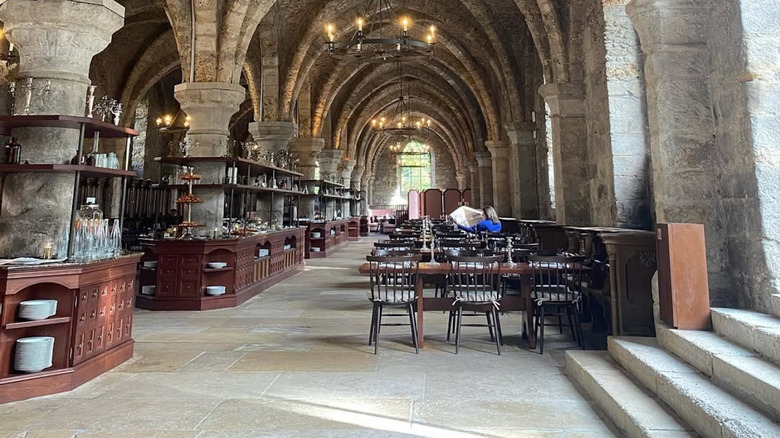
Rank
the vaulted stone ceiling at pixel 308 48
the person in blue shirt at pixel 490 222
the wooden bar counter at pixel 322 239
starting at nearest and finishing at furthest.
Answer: the vaulted stone ceiling at pixel 308 48 < the person in blue shirt at pixel 490 222 < the wooden bar counter at pixel 322 239

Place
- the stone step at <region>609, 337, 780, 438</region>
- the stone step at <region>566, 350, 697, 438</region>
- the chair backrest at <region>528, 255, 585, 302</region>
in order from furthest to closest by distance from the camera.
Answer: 1. the chair backrest at <region>528, 255, 585, 302</region>
2. the stone step at <region>566, 350, 697, 438</region>
3. the stone step at <region>609, 337, 780, 438</region>

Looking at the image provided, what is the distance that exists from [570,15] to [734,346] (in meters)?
6.02

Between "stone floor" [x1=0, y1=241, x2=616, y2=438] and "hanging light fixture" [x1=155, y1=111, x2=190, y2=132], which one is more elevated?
"hanging light fixture" [x1=155, y1=111, x2=190, y2=132]

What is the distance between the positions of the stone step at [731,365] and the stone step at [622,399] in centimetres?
35

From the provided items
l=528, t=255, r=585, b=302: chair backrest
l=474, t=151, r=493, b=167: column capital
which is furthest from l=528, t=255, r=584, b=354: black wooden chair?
l=474, t=151, r=493, b=167: column capital

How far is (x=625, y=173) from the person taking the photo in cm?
532

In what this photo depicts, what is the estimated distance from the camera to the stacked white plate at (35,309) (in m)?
3.04

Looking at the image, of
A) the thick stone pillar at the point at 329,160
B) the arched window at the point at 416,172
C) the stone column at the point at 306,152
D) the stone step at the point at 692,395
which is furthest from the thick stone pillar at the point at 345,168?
the stone step at the point at 692,395

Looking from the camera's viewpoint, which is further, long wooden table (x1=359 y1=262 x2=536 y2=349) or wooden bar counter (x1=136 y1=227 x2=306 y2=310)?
wooden bar counter (x1=136 y1=227 x2=306 y2=310)

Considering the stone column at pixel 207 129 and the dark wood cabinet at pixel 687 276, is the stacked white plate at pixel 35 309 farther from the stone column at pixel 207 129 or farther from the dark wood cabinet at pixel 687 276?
the dark wood cabinet at pixel 687 276

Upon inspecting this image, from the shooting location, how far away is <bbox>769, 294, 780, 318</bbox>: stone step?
280cm

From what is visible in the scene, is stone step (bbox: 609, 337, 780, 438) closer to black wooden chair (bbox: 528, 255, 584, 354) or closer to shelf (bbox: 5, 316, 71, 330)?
black wooden chair (bbox: 528, 255, 584, 354)

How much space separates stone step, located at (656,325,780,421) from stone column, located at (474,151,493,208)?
1505 cm

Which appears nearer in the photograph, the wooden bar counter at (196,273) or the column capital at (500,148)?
the wooden bar counter at (196,273)
